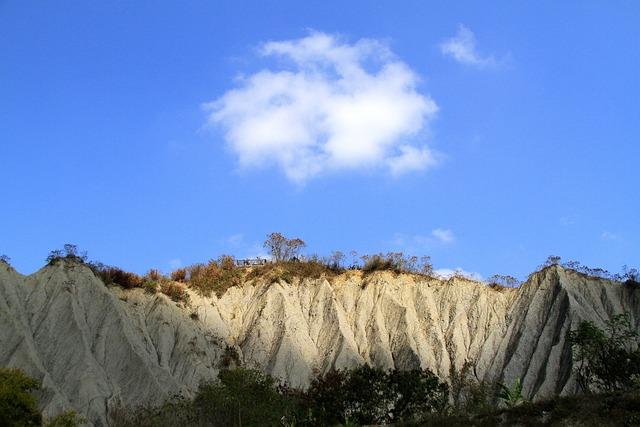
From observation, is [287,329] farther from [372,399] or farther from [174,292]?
[372,399]

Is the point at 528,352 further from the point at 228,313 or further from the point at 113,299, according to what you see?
the point at 113,299

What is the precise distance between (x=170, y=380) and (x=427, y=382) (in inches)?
627

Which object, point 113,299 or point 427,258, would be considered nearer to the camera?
point 113,299

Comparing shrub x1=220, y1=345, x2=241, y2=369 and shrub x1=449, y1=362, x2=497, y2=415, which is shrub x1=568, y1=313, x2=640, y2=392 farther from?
shrub x1=220, y1=345, x2=241, y2=369

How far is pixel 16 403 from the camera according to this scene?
104ft

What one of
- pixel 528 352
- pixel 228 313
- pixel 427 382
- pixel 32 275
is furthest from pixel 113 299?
pixel 528 352

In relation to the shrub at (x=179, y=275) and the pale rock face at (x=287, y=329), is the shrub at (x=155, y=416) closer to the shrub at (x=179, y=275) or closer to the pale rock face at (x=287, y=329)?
the pale rock face at (x=287, y=329)

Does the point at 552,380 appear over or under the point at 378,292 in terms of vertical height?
under

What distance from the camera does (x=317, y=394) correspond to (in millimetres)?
39219

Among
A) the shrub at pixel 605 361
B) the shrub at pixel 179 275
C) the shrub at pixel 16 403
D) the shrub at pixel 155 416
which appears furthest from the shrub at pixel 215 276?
the shrub at pixel 605 361

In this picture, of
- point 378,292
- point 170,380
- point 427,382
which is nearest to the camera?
point 427,382

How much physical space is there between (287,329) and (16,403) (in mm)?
24265

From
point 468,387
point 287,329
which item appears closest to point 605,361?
point 468,387

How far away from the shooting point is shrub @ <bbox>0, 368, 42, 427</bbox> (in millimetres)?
31094
